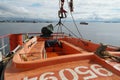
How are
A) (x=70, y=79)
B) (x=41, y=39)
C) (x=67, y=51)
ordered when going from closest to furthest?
(x=70, y=79), (x=67, y=51), (x=41, y=39)

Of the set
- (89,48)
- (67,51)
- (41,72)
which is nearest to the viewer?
(41,72)

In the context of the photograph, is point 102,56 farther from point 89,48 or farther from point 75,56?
point 89,48

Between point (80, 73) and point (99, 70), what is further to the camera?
point (99, 70)

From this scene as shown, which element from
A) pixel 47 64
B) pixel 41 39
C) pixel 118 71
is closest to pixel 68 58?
pixel 47 64

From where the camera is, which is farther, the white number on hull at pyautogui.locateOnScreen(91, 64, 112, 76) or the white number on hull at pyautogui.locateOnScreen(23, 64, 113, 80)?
the white number on hull at pyautogui.locateOnScreen(91, 64, 112, 76)

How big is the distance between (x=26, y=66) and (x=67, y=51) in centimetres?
486

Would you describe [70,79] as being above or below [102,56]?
below

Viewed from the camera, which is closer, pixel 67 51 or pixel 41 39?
pixel 67 51

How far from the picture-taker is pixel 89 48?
7133 millimetres

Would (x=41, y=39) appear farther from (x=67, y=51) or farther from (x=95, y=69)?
(x=95, y=69)

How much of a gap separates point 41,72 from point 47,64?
268mm

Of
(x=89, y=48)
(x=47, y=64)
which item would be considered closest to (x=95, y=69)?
(x=47, y=64)

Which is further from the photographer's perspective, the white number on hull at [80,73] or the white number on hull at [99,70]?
the white number on hull at [99,70]

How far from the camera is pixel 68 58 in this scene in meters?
3.73
